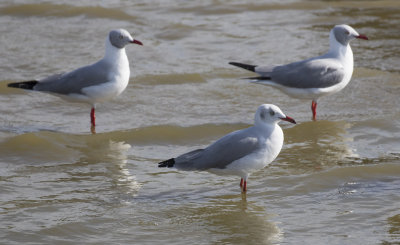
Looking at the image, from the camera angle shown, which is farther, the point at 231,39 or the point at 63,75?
the point at 231,39

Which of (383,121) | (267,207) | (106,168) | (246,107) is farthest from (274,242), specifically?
(246,107)

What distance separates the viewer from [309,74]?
9.65 m

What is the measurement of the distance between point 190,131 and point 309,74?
1.66 m

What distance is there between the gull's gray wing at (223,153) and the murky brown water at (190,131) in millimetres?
374

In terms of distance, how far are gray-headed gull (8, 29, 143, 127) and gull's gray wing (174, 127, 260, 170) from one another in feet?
8.54

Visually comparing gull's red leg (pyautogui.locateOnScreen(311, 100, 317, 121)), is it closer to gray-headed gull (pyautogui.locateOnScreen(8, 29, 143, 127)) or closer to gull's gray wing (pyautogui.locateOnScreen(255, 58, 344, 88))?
gull's gray wing (pyautogui.locateOnScreen(255, 58, 344, 88))

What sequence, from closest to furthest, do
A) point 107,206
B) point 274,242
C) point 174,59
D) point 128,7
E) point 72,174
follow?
1. point 274,242
2. point 107,206
3. point 72,174
4. point 174,59
5. point 128,7

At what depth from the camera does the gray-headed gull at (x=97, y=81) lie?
371 inches

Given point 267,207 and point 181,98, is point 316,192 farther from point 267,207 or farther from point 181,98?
point 181,98

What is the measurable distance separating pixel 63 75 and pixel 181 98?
83.6 inches

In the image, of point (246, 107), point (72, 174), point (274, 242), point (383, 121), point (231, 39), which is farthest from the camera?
point (231, 39)

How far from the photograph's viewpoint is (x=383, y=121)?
9.67 meters

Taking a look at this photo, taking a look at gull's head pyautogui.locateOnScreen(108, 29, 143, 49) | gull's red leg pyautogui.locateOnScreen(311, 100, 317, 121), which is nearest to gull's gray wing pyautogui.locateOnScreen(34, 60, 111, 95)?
gull's head pyautogui.locateOnScreen(108, 29, 143, 49)

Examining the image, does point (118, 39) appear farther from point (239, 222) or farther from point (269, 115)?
point (239, 222)
